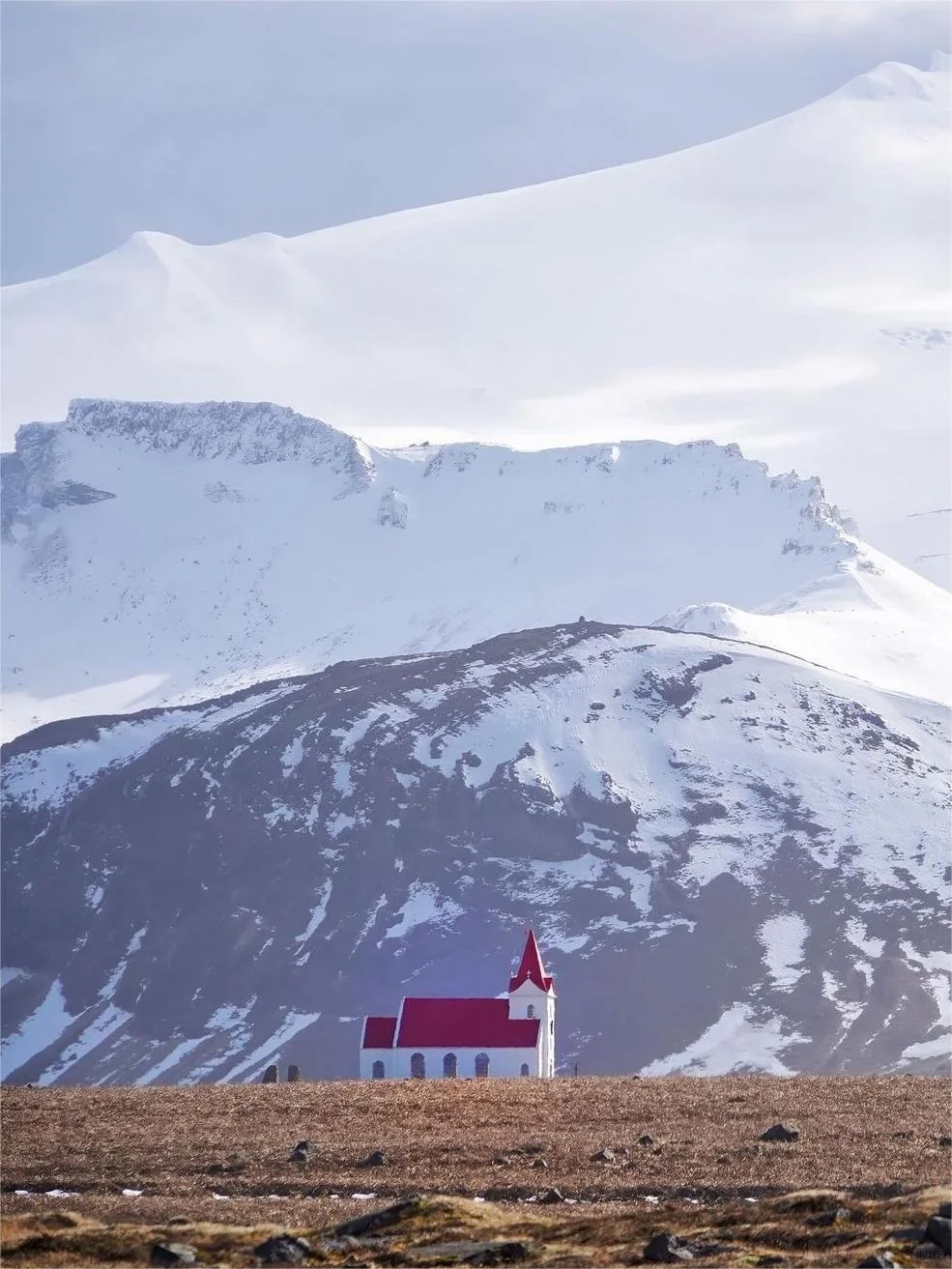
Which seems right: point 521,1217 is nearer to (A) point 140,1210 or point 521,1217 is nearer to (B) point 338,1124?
(A) point 140,1210

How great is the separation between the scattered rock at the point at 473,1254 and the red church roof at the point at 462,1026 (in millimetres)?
105000

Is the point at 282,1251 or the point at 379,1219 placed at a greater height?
the point at 379,1219

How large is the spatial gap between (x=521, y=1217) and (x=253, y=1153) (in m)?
17.6

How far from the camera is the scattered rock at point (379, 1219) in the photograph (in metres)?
44.8

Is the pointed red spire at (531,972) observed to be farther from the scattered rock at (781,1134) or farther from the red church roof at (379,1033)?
the scattered rock at (781,1134)

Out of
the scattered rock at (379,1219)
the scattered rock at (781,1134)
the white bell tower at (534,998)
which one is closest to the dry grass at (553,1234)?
the scattered rock at (379,1219)

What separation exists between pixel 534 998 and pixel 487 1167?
97.2 m

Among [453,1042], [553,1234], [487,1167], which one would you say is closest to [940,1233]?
[553,1234]

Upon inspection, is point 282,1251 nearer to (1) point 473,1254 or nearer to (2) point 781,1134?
(1) point 473,1254

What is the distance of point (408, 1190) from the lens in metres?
53.9

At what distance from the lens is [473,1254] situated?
133 ft

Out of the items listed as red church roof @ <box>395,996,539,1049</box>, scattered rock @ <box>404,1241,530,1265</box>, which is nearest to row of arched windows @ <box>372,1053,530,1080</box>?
red church roof @ <box>395,996,539,1049</box>

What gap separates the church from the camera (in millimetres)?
145375

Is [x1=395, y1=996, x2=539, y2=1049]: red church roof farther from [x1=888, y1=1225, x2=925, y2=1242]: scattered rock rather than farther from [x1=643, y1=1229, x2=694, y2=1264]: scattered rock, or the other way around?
[x1=888, y1=1225, x2=925, y2=1242]: scattered rock
